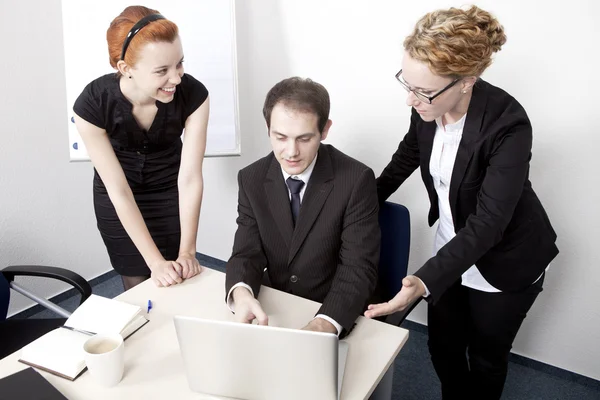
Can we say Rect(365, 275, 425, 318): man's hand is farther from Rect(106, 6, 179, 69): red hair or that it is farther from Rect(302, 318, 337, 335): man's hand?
Rect(106, 6, 179, 69): red hair

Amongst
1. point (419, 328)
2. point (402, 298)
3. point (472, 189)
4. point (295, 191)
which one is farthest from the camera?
point (419, 328)

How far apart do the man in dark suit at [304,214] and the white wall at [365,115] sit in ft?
2.74

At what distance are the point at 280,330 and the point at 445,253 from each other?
2.22ft

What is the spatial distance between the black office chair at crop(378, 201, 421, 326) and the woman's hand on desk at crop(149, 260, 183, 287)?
0.72 m

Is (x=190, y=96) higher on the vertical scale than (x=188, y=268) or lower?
higher

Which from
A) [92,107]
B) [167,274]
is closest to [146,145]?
[92,107]

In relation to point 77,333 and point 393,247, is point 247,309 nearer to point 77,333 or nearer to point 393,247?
point 77,333

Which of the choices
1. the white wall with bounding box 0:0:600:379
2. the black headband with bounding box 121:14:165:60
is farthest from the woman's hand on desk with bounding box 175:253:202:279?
the white wall with bounding box 0:0:600:379

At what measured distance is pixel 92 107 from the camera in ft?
5.53

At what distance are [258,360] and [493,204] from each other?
0.81 m

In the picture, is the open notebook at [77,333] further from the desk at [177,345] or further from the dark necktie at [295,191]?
the dark necktie at [295,191]

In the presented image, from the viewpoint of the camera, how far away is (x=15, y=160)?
8.19 feet

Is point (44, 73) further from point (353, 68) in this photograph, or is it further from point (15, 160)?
point (353, 68)

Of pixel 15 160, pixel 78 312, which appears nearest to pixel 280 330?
pixel 78 312
